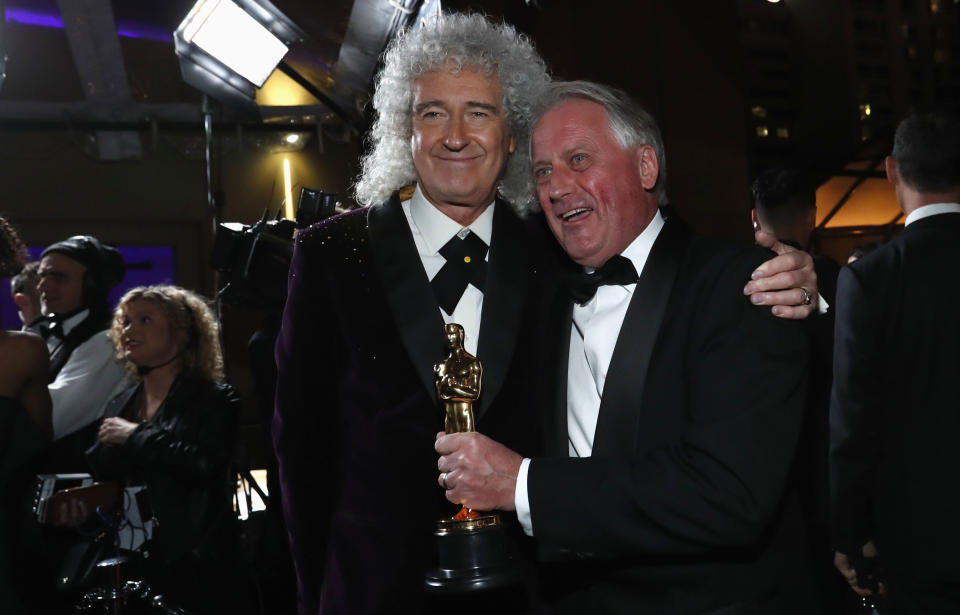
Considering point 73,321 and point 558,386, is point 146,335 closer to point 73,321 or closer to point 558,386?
point 73,321

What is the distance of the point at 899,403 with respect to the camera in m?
2.20

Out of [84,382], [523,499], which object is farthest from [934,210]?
[84,382]

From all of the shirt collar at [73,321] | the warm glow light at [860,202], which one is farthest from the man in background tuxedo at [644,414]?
the warm glow light at [860,202]

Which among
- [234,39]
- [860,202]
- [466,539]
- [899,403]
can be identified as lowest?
[466,539]

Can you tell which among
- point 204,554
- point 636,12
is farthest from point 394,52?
point 204,554

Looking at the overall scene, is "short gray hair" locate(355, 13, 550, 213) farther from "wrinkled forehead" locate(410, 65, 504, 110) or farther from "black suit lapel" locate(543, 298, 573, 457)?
"black suit lapel" locate(543, 298, 573, 457)

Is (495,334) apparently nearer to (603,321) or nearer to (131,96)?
(603,321)

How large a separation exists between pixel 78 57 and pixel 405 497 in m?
6.65

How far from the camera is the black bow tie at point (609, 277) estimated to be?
1.56 meters

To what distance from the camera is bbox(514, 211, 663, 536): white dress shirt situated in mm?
1580

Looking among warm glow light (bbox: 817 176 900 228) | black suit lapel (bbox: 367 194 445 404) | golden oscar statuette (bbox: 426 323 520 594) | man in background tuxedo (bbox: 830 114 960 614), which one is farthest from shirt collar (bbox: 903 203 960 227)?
warm glow light (bbox: 817 176 900 228)

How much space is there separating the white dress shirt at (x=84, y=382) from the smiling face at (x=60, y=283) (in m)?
0.08

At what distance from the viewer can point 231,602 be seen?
3.44m

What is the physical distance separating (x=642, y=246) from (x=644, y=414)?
1.16ft
